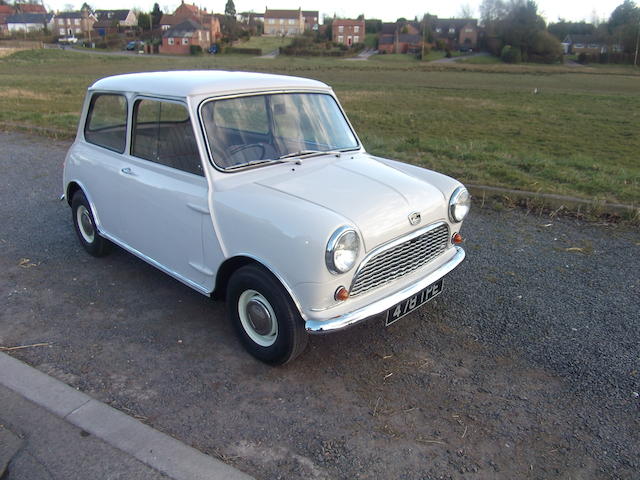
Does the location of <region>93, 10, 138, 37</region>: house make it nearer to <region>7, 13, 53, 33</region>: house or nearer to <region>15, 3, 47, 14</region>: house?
<region>7, 13, 53, 33</region>: house

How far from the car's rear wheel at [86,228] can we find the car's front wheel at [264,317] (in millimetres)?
2067

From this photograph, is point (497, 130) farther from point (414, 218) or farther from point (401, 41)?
point (401, 41)

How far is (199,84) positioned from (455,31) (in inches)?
4098

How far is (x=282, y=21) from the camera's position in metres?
124

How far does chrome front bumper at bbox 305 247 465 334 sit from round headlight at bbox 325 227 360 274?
0.90 feet

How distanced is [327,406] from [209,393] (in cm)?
69

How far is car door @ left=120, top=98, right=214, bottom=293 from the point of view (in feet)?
11.5

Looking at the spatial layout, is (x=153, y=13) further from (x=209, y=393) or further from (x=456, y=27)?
(x=209, y=393)

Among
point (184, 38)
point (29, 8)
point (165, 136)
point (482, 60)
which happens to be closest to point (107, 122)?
point (165, 136)

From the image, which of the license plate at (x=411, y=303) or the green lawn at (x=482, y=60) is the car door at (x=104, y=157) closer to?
the license plate at (x=411, y=303)

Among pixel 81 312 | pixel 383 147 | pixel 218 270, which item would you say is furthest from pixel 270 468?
pixel 383 147

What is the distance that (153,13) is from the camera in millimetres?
106312

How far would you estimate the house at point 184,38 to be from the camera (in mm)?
83500

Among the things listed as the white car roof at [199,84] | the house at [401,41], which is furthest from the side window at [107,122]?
the house at [401,41]
